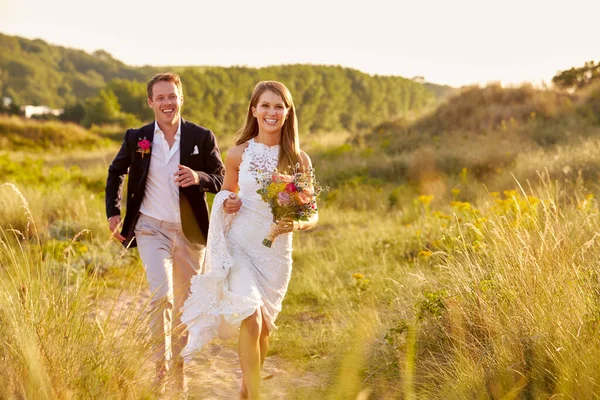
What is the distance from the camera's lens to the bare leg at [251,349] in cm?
385

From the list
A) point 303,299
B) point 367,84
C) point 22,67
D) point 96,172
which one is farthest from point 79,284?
point 22,67

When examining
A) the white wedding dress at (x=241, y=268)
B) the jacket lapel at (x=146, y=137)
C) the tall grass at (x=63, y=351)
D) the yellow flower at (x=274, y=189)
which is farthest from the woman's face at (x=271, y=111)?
the tall grass at (x=63, y=351)

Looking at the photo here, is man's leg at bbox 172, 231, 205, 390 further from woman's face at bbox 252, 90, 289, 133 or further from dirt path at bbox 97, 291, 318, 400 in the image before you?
woman's face at bbox 252, 90, 289, 133

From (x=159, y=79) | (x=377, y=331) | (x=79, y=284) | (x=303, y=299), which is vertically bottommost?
(x=303, y=299)

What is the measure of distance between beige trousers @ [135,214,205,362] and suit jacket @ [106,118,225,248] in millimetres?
74

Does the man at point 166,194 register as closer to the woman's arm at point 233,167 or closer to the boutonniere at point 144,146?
the boutonniere at point 144,146

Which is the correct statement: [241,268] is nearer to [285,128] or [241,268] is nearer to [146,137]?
[285,128]

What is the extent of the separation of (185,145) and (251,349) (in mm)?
1675

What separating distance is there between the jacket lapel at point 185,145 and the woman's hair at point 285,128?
1.30 ft

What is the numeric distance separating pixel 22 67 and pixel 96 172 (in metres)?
67.8

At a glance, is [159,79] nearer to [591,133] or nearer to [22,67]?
[591,133]

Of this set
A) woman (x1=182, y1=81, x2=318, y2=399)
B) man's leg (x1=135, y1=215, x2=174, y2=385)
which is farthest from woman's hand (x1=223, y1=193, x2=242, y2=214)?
man's leg (x1=135, y1=215, x2=174, y2=385)

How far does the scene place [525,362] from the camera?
135 inches

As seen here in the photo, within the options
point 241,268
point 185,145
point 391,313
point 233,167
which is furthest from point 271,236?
point 391,313
